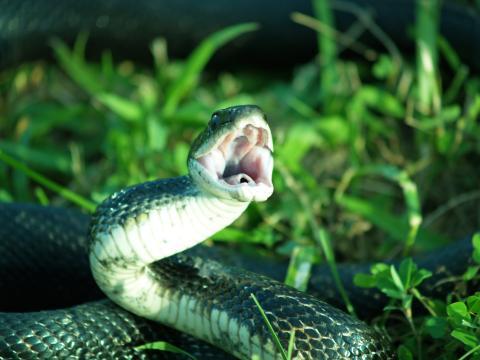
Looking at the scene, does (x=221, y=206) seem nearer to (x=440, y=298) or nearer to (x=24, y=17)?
(x=440, y=298)

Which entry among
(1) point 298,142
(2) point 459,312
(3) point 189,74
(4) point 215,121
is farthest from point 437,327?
(3) point 189,74

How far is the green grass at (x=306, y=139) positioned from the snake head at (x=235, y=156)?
0.93m

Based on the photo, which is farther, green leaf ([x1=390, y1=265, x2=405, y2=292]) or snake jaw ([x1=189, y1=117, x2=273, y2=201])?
green leaf ([x1=390, y1=265, x2=405, y2=292])

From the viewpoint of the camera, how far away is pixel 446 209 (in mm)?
4211

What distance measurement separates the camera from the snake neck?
2.74 metres

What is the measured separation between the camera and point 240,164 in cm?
280

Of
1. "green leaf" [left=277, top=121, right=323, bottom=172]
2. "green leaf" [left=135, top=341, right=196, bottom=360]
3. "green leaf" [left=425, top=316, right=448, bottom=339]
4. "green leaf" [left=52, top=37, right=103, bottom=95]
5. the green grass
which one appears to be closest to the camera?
"green leaf" [left=425, top=316, right=448, bottom=339]

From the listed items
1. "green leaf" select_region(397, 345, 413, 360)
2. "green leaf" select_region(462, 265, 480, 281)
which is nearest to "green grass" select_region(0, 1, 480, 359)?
"green leaf" select_region(462, 265, 480, 281)

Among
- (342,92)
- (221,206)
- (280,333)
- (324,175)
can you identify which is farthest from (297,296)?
(342,92)

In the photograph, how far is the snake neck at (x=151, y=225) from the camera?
2.74 metres

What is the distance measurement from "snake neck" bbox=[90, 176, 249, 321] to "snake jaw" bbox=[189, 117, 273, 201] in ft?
0.26

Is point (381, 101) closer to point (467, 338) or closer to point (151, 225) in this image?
point (467, 338)

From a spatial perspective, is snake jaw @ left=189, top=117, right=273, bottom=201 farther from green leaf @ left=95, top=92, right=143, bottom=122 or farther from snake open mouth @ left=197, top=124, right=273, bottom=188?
green leaf @ left=95, top=92, right=143, bottom=122

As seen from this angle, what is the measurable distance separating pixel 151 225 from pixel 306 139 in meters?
2.20
